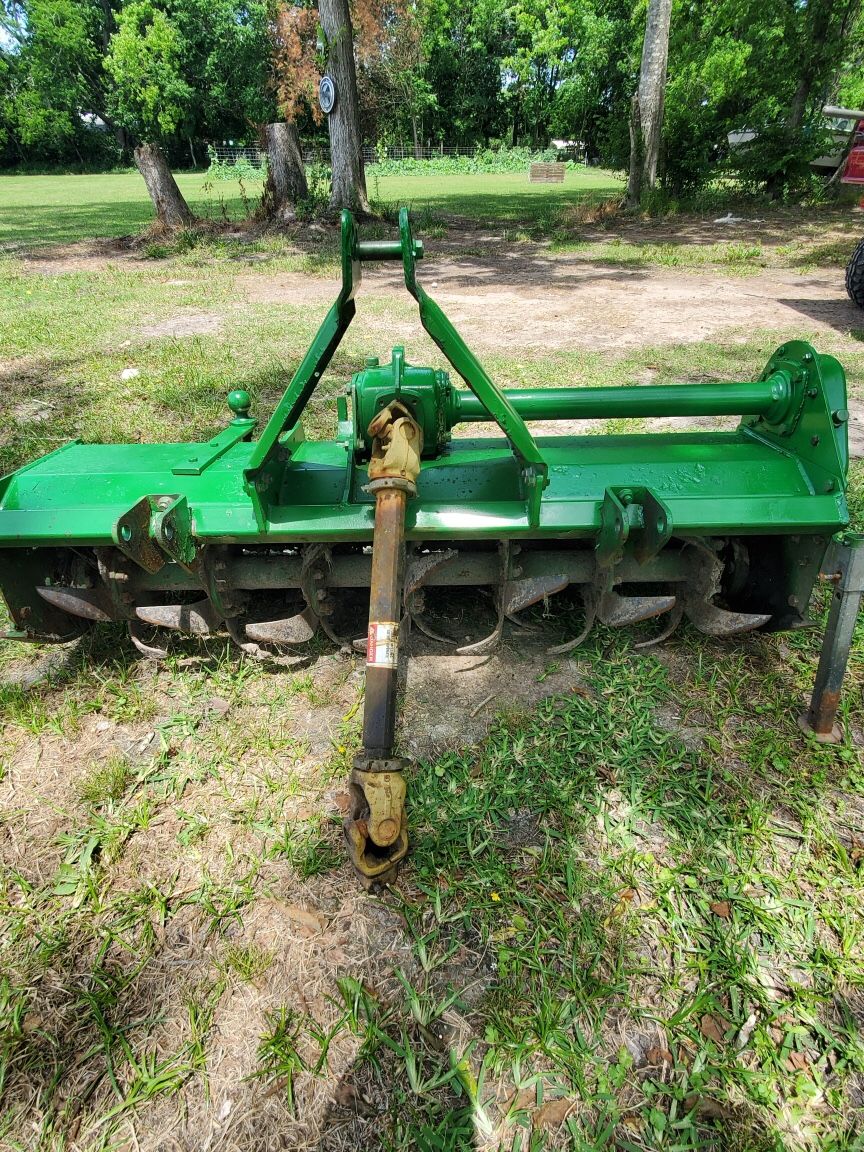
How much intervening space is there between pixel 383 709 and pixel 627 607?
1212 millimetres

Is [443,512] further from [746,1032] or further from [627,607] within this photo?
[746,1032]

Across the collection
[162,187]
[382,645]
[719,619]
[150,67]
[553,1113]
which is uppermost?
[150,67]

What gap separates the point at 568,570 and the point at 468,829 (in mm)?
1002

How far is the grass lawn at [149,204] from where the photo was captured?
14.7 metres

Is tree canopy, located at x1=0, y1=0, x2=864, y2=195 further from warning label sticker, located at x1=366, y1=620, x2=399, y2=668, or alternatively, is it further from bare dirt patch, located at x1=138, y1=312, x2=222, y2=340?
warning label sticker, located at x1=366, y1=620, x2=399, y2=668

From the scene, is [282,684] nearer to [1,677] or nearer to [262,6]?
[1,677]

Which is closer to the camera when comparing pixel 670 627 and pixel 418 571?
pixel 418 571

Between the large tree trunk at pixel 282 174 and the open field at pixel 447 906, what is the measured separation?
12740mm

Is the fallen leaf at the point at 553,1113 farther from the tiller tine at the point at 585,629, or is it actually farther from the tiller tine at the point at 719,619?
the tiller tine at the point at 719,619

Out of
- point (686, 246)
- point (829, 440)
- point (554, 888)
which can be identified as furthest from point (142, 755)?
point (686, 246)

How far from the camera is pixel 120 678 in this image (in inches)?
106

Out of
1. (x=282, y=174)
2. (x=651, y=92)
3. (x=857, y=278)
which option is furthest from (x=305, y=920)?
(x=651, y=92)

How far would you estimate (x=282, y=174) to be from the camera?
1312cm

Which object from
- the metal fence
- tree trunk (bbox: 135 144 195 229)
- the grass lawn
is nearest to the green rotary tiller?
tree trunk (bbox: 135 144 195 229)
